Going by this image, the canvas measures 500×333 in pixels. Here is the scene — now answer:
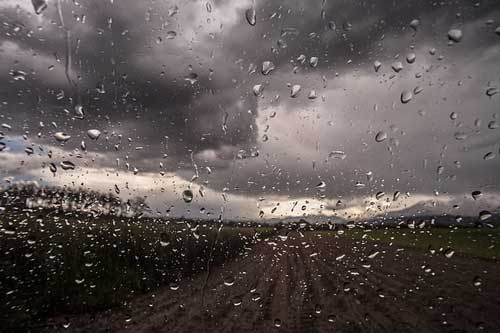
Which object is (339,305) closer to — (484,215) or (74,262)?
(484,215)

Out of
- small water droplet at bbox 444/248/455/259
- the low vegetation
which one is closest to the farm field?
small water droplet at bbox 444/248/455/259

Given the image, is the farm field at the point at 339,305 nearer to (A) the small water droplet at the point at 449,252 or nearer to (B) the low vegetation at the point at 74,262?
(A) the small water droplet at the point at 449,252

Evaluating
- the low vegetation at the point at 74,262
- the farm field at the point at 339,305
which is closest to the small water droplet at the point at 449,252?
the farm field at the point at 339,305

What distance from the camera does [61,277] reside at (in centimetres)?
959

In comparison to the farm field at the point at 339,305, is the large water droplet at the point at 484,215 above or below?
above

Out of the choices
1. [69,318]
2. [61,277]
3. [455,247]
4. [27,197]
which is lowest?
[69,318]

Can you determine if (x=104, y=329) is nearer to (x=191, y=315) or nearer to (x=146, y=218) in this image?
(x=191, y=315)

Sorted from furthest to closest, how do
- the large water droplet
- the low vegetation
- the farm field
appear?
the low vegetation, the farm field, the large water droplet

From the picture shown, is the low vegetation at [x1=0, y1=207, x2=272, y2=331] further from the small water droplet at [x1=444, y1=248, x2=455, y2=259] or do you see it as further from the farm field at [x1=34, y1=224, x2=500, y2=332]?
the small water droplet at [x1=444, y1=248, x2=455, y2=259]

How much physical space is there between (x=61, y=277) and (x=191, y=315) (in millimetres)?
4158

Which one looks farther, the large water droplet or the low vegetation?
the low vegetation

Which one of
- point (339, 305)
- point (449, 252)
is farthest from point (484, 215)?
point (339, 305)

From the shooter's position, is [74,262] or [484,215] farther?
[74,262]

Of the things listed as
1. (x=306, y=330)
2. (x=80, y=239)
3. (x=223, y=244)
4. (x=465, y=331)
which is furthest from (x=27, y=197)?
(x=223, y=244)
